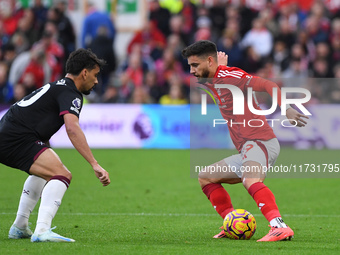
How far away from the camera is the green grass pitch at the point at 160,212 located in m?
6.77

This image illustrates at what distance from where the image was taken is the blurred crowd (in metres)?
19.6

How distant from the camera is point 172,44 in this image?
20344mm

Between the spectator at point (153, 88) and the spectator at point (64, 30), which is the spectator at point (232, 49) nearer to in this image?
the spectator at point (153, 88)

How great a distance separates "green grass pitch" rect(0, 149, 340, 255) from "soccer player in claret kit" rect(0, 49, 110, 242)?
13.5 inches

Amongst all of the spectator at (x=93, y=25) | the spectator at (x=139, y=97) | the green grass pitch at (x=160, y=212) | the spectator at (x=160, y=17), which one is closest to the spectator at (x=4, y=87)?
the spectator at (x=93, y=25)

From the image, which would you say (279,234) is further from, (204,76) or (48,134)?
(48,134)

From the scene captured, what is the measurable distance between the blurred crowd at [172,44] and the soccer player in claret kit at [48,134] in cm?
1185

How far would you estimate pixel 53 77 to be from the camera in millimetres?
20109

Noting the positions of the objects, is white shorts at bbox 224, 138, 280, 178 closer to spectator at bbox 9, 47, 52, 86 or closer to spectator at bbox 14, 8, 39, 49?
spectator at bbox 9, 47, 52, 86

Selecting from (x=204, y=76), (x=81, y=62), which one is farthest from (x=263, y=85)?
(x=81, y=62)

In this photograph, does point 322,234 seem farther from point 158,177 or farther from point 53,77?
point 53,77

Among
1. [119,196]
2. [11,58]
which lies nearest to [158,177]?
[119,196]

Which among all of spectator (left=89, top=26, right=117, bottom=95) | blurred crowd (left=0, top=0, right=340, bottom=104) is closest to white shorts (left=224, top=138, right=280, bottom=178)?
blurred crowd (left=0, top=0, right=340, bottom=104)

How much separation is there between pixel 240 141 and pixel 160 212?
8.62 ft
